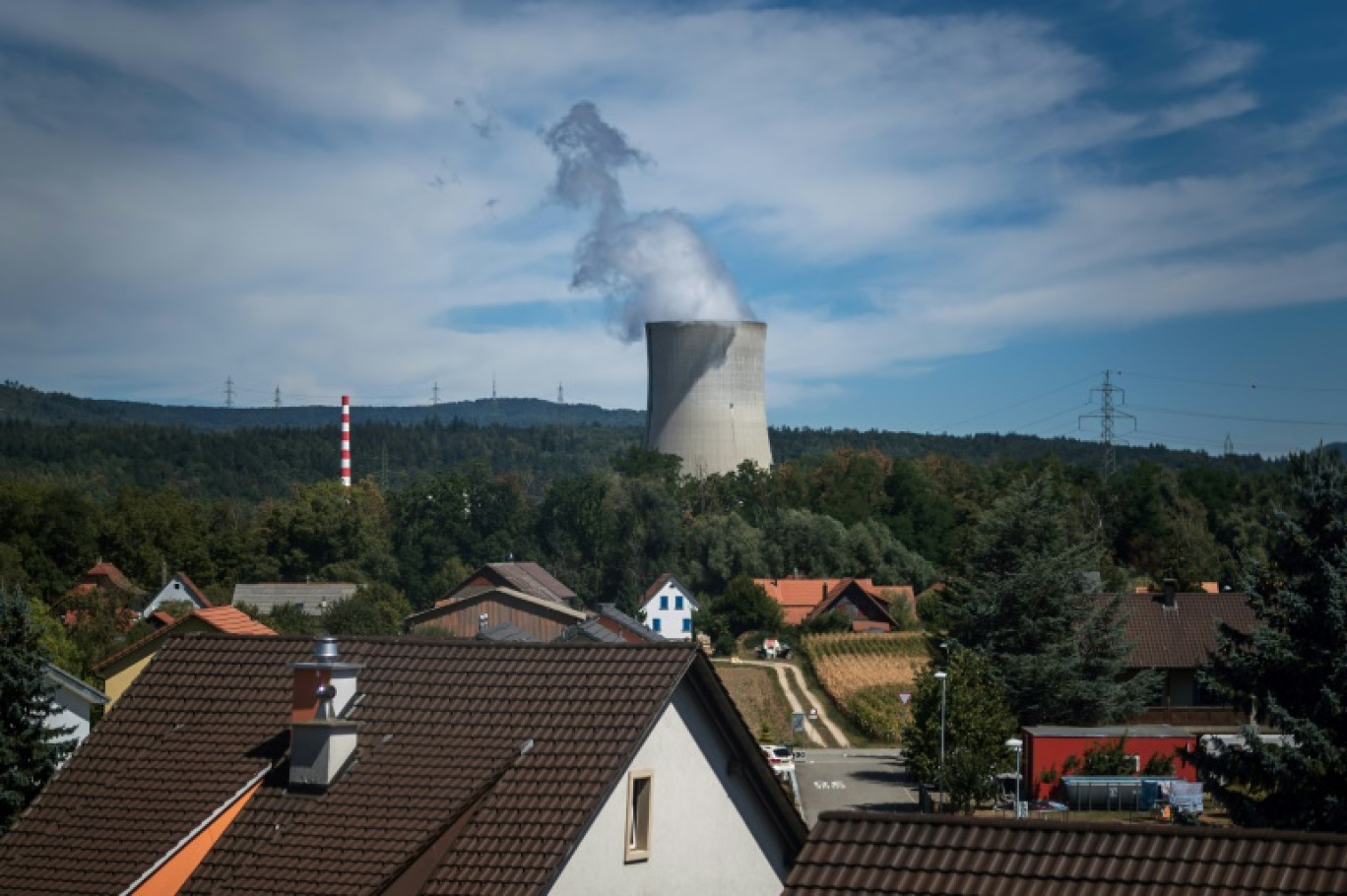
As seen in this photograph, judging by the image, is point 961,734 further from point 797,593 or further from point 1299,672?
point 797,593

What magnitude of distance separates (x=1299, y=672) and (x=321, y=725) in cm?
1465

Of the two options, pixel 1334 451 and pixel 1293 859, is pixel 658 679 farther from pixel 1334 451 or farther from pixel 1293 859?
pixel 1334 451

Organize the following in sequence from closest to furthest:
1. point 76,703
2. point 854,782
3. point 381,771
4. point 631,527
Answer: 1. point 381,771
2. point 76,703
3. point 854,782
4. point 631,527

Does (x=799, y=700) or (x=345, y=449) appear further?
(x=345, y=449)

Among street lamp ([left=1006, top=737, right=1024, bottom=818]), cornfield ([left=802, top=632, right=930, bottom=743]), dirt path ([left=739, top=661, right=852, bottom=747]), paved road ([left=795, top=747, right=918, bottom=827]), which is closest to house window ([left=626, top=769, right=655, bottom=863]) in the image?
paved road ([left=795, top=747, right=918, bottom=827])

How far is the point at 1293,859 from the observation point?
7312 mm

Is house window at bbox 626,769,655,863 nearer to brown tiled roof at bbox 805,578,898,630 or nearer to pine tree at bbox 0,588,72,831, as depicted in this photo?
pine tree at bbox 0,588,72,831

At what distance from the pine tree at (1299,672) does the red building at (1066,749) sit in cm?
850

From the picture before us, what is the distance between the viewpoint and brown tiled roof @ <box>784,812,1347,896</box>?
7324 mm

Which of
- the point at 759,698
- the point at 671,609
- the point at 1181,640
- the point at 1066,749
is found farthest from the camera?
the point at 671,609

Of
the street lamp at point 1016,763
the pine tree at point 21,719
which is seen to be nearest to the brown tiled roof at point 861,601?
the street lamp at point 1016,763

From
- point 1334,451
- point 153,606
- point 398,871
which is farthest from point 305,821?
point 153,606

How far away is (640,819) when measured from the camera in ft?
34.4

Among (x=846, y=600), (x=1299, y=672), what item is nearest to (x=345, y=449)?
(x=846, y=600)
